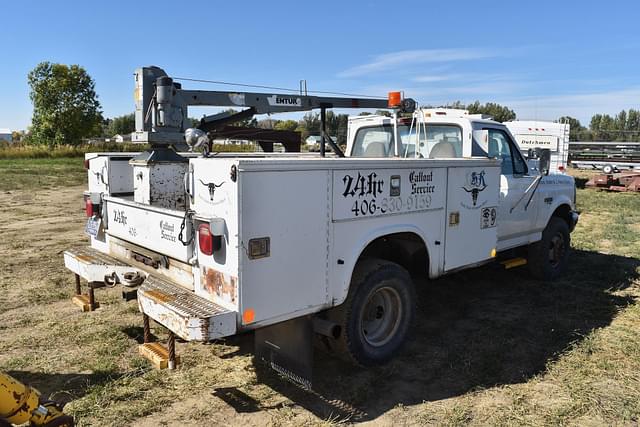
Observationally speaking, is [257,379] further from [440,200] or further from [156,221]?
[440,200]

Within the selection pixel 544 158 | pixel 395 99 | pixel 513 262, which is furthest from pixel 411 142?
pixel 513 262

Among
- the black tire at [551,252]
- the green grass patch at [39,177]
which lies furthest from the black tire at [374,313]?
the green grass patch at [39,177]

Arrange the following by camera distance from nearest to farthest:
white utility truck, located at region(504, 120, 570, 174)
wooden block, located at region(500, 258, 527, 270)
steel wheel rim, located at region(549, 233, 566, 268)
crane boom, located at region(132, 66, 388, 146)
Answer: crane boom, located at region(132, 66, 388, 146), wooden block, located at region(500, 258, 527, 270), steel wheel rim, located at region(549, 233, 566, 268), white utility truck, located at region(504, 120, 570, 174)

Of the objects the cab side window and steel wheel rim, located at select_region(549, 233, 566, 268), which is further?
steel wheel rim, located at select_region(549, 233, 566, 268)

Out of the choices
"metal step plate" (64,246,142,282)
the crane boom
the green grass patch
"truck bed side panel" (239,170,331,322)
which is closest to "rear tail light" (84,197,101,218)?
"metal step plate" (64,246,142,282)

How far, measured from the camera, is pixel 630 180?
1927 centimetres

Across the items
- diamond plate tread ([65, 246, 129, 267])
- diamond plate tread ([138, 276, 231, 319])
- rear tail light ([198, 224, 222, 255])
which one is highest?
rear tail light ([198, 224, 222, 255])

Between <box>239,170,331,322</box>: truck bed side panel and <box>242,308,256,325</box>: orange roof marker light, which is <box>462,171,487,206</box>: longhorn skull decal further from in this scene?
<box>242,308,256,325</box>: orange roof marker light

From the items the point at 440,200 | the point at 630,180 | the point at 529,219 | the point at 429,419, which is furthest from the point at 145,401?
the point at 630,180

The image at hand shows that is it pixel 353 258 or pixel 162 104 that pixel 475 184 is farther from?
pixel 162 104

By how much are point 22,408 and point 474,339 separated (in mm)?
3820

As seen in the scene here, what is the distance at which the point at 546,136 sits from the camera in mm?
18672

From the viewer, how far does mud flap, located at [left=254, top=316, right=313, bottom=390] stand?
11.8ft

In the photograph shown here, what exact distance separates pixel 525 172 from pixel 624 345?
231cm
